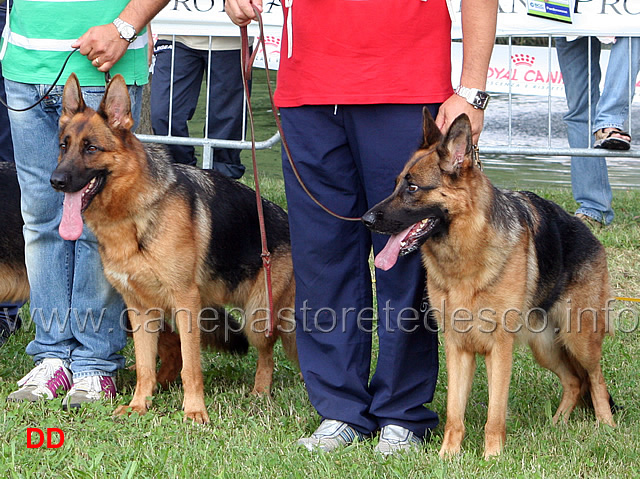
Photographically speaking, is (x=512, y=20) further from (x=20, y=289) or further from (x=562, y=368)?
(x=20, y=289)

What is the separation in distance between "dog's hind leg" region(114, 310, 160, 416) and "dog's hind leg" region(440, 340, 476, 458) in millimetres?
1454

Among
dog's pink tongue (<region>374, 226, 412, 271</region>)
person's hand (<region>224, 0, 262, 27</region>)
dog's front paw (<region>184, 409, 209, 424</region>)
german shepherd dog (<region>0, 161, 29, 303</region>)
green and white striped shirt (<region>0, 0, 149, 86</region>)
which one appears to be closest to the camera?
dog's pink tongue (<region>374, 226, 412, 271</region>)

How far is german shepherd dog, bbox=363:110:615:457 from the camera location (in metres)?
3.34

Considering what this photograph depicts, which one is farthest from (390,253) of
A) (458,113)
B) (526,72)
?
(526,72)

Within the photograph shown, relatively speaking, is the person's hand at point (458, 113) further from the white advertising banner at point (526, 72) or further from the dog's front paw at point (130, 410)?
the white advertising banner at point (526, 72)

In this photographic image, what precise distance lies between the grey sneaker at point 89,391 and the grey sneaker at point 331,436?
3.67 feet

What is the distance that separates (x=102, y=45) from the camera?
3.80m

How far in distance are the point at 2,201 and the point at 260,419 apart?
1799mm

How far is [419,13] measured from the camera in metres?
3.34

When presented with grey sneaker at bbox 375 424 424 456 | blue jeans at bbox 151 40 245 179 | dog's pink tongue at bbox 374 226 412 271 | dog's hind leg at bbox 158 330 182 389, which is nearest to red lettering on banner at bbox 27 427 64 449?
dog's hind leg at bbox 158 330 182 389

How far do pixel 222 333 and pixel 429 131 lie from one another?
186cm

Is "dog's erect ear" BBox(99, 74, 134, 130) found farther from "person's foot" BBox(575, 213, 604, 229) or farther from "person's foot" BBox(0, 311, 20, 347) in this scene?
"person's foot" BBox(575, 213, 604, 229)

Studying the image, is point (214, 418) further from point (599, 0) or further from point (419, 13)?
point (599, 0)

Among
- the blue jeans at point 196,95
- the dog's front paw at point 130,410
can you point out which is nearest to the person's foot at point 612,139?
the blue jeans at point 196,95
